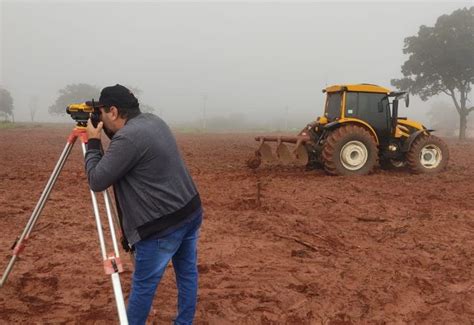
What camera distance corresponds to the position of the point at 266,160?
1078 cm

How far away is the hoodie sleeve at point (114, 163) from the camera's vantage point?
2365 millimetres

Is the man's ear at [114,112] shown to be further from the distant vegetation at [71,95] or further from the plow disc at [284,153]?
the distant vegetation at [71,95]

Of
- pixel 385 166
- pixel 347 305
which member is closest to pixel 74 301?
pixel 347 305

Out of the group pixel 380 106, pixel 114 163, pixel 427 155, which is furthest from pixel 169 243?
pixel 427 155

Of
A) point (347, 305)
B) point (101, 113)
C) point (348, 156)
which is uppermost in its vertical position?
point (101, 113)

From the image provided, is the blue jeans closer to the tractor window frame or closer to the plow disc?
the plow disc

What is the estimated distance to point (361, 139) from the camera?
31.2 feet

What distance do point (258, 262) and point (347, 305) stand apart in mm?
1215

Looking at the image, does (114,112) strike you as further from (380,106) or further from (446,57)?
(446,57)

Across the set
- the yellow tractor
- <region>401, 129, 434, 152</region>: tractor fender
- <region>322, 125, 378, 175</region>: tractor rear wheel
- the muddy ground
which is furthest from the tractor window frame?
the muddy ground

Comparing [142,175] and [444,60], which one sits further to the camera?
[444,60]

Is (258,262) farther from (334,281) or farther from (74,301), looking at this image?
(74,301)

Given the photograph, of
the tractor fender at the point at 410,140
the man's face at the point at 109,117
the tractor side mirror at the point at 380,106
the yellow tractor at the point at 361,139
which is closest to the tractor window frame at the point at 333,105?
the yellow tractor at the point at 361,139

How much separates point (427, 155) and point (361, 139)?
6.77 ft
